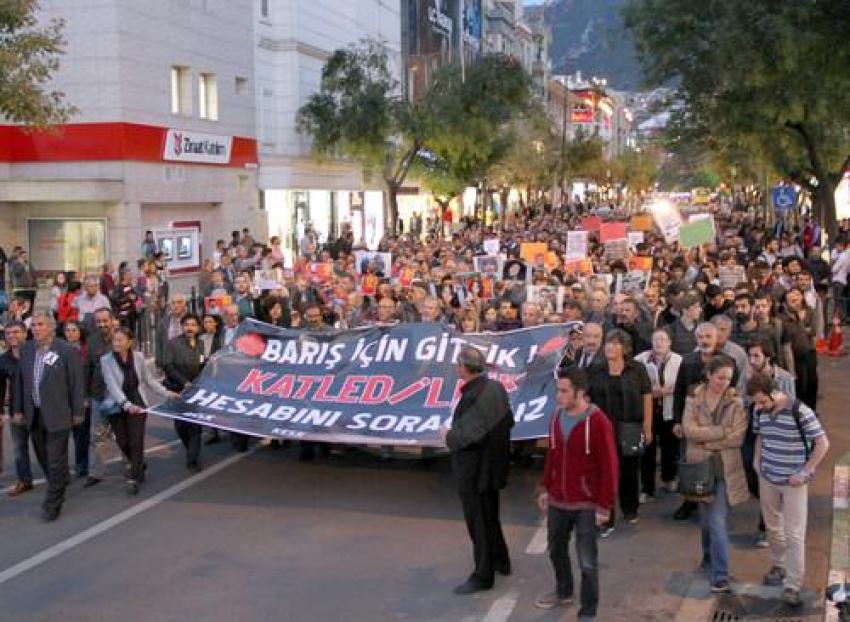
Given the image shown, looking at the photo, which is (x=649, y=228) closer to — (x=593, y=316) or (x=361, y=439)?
(x=593, y=316)

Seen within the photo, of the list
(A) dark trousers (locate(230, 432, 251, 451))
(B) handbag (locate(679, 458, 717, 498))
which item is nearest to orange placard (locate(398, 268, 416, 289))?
(A) dark trousers (locate(230, 432, 251, 451))

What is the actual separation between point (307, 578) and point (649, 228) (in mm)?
28606

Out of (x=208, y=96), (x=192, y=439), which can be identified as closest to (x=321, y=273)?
(x=192, y=439)

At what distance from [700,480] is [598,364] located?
1.79 meters

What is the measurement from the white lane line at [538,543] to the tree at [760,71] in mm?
10867

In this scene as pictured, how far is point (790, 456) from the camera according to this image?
282 inches

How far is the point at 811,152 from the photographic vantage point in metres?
25.8

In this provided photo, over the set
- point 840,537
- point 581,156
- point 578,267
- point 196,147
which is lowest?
point 840,537

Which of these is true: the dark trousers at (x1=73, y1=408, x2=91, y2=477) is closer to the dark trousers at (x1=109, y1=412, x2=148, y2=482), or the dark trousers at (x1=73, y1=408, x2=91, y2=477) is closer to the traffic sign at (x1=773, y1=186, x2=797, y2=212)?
the dark trousers at (x1=109, y1=412, x2=148, y2=482)

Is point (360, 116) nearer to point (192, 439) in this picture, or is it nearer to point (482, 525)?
point (192, 439)

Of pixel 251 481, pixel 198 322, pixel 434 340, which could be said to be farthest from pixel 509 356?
pixel 198 322

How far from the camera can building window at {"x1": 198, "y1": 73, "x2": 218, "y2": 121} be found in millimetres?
30469

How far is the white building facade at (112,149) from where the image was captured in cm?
2575

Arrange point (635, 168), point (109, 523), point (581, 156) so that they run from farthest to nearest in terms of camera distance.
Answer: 1. point (635, 168)
2. point (581, 156)
3. point (109, 523)
